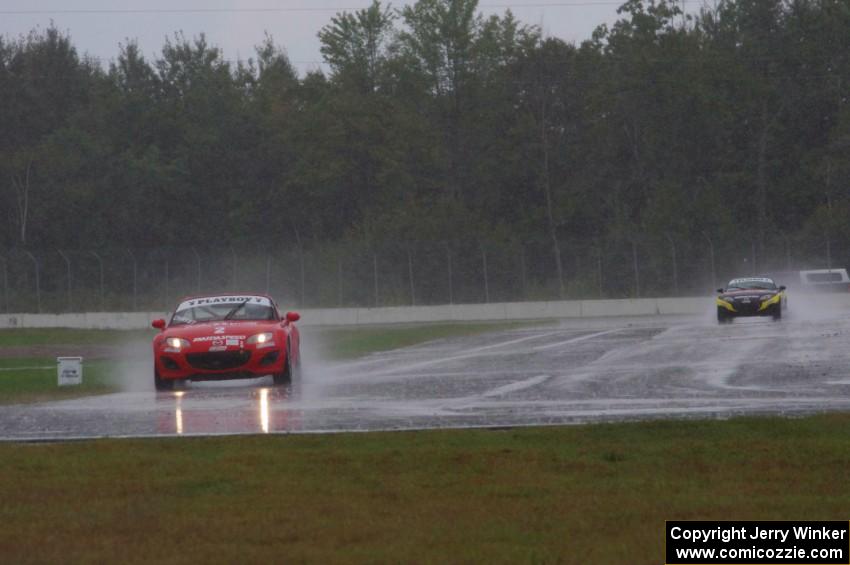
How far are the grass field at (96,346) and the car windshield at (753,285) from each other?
7316mm

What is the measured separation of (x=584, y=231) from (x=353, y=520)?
70347mm

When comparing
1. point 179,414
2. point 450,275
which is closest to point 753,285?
point 450,275

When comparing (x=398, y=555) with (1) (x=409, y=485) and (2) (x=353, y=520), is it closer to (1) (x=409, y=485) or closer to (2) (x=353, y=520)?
(2) (x=353, y=520)

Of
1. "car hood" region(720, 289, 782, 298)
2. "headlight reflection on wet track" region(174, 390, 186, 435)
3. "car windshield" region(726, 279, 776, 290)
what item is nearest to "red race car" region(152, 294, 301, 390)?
"headlight reflection on wet track" region(174, 390, 186, 435)

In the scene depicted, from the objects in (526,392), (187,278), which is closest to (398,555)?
(526,392)

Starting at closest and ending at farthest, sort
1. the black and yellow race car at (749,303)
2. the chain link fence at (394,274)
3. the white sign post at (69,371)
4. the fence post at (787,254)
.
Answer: the white sign post at (69,371) → the black and yellow race car at (749,303) → the chain link fence at (394,274) → the fence post at (787,254)

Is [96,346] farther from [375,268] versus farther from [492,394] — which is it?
[492,394]

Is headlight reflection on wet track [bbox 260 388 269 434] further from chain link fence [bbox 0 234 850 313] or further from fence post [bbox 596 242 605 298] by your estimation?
fence post [bbox 596 242 605 298]

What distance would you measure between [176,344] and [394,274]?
3525 cm

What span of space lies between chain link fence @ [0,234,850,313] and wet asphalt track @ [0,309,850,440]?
2680cm

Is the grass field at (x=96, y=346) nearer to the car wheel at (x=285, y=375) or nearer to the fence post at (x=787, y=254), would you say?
the car wheel at (x=285, y=375)

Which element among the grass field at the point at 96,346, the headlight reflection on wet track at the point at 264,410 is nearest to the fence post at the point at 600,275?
the grass field at the point at 96,346

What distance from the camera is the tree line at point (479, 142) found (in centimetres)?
7594

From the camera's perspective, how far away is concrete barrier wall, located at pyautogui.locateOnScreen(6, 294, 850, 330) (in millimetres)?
53000
